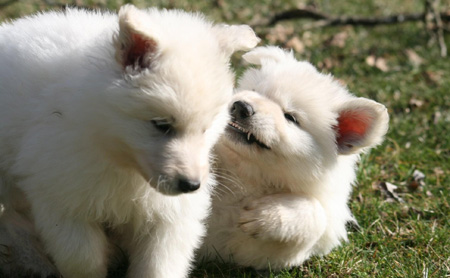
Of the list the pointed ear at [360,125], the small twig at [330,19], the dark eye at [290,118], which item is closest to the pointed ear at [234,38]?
the dark eye at [290,118]

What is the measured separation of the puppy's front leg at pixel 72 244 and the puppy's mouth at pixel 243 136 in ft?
3.40

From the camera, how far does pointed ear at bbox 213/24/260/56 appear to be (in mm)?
3164

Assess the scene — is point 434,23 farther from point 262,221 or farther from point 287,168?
point 262,221

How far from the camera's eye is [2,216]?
146 inches

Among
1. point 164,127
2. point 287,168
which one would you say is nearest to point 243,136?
point 287,168

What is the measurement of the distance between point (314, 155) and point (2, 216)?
187 cm

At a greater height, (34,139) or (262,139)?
(34,139)

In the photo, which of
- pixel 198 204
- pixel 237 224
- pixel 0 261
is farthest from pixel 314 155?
pixel 0 261

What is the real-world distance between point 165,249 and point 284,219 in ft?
2.43

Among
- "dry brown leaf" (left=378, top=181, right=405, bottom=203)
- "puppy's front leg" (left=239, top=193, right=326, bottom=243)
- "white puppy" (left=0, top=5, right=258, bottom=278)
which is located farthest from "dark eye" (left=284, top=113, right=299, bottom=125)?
"dry brown leaf" (left=378, top=181, right=405, bottom=203)

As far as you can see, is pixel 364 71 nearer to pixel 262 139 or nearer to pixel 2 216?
pixel 262 139

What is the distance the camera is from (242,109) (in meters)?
3.81

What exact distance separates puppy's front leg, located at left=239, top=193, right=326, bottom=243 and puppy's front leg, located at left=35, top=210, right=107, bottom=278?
925mm

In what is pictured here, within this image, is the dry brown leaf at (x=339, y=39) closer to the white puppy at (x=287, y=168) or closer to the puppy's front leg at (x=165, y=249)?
the white puppy at (x=287, y=168)
